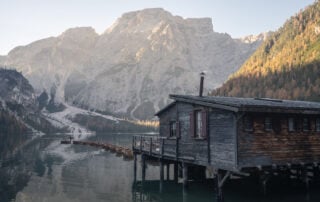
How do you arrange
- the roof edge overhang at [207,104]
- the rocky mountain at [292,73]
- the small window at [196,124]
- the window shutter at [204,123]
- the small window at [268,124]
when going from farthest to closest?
the rocky mountain at [292,73]
the small window at [196,124]
the window shutter at [204,123]
the small window at [268,124]
the roof edge overhang at [207,104]

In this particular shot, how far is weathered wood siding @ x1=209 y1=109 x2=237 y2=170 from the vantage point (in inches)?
1001

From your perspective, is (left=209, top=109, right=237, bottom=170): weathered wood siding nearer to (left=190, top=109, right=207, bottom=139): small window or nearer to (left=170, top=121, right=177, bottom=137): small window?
(left=190, top=109, right=207, bottom=139): small window

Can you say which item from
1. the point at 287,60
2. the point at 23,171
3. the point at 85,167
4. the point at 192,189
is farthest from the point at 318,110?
the point at 287,60

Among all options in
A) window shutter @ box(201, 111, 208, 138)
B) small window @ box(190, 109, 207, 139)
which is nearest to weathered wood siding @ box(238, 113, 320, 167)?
window shutter @ box(201, 111, 208, 138)

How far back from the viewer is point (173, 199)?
32.1 m

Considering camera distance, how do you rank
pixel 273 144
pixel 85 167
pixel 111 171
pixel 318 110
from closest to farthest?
1. pixel 273 144
2. pixel 318 110
3. pixel 111 171
4. pixel 85 167

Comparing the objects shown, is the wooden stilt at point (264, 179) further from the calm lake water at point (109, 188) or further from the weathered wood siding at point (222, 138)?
the weathered wood siding at point (222, 138)

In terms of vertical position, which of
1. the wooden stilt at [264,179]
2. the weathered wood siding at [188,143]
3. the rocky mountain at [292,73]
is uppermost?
the rocky mountain at [292,73]

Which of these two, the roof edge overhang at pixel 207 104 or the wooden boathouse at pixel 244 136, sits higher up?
the roof edge overhang at pixel 207 104

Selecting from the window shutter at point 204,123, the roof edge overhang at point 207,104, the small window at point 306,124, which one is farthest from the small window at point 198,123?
the small window at point 306,124

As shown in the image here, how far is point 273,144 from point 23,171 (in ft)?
127

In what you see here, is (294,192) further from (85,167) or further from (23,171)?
(23,171)

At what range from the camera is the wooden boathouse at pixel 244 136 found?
999 inches

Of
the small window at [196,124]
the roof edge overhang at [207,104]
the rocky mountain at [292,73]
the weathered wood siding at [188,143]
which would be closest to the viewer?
the roof edge overhang at [207,104]
